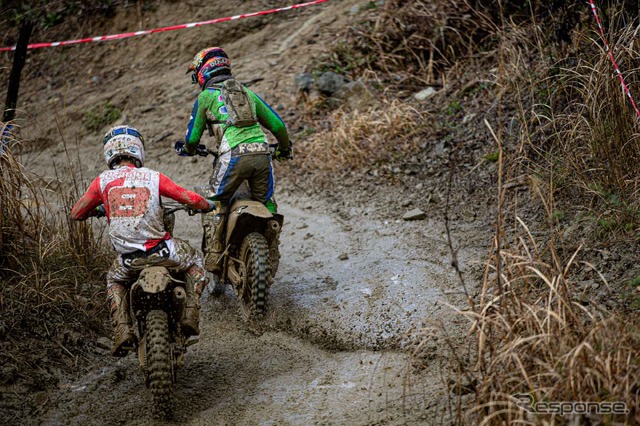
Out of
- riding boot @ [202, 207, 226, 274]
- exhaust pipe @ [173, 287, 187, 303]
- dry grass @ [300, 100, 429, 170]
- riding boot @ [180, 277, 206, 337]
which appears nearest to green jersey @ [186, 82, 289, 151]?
riding boot @ [202, 207, 226, 274]

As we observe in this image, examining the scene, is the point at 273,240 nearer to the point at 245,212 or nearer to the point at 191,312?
the point at 245,212

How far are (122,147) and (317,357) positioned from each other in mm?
2114

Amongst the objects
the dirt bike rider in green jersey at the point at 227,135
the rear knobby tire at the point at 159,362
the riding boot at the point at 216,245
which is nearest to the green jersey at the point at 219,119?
the dirt bike rider in green jersey at the point at 227,135

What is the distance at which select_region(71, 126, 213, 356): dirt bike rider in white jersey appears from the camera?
15.8 feet

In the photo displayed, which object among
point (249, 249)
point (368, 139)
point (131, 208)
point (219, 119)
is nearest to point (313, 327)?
point (249, 249)

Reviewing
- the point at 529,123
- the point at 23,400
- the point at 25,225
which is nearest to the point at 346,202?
the point at 529,123

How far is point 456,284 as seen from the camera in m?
6.07

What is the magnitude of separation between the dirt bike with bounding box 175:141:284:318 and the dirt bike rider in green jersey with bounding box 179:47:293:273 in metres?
0.10

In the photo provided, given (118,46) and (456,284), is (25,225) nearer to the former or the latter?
(456,284)

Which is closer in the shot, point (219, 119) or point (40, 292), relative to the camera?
point (40, 292)

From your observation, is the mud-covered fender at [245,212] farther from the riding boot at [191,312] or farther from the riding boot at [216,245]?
the riding boot at [191,312]

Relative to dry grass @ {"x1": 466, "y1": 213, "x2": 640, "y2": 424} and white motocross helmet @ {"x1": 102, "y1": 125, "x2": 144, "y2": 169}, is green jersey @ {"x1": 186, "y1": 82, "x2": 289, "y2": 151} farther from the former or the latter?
dry grass @ {"x1": 466, "y1": 213, "x2": 640, "y2": 424}

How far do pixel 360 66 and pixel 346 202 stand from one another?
3075 millimetres

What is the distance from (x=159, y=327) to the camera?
4.54 metres
